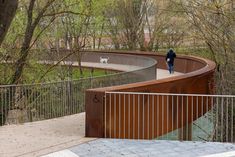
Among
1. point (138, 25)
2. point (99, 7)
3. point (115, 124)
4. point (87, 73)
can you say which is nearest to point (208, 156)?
point (115, 124)

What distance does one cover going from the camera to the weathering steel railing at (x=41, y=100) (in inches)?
646

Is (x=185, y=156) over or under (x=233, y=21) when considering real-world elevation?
under

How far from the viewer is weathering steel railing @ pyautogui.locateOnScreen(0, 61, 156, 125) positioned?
16406mm

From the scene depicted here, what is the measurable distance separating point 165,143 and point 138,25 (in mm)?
41810

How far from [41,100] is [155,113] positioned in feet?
17.4

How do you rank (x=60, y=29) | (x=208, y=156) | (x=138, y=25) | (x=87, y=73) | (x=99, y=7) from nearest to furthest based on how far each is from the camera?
(x=208, y=156) → (x=99, y=7) → (x=60, y=29) → (x=87, y=73) → (x=138, y=25)

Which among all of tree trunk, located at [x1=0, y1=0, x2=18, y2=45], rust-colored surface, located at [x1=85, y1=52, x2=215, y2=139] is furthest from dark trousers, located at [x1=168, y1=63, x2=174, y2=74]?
tree trunk, located at [x1=0, y1=0, x2=18, y2=45]

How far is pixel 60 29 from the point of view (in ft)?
114

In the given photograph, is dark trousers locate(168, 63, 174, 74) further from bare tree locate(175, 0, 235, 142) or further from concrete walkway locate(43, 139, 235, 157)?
concrete walkway locate(43, 139, 235, 157)

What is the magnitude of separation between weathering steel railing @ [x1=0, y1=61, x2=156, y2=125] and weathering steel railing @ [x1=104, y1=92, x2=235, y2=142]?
465 cm

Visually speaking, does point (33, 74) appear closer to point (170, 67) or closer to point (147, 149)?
point (170, 67)

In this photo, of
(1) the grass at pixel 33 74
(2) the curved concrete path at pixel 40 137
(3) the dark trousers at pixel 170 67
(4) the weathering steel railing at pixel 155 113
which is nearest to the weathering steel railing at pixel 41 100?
(2) the curved concrete path at pixel 40 137

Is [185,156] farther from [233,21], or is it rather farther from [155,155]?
[233,21]

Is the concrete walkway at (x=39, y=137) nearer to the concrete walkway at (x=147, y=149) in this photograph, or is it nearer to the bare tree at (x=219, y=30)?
the concrete walkway at (x=147, y=149)
